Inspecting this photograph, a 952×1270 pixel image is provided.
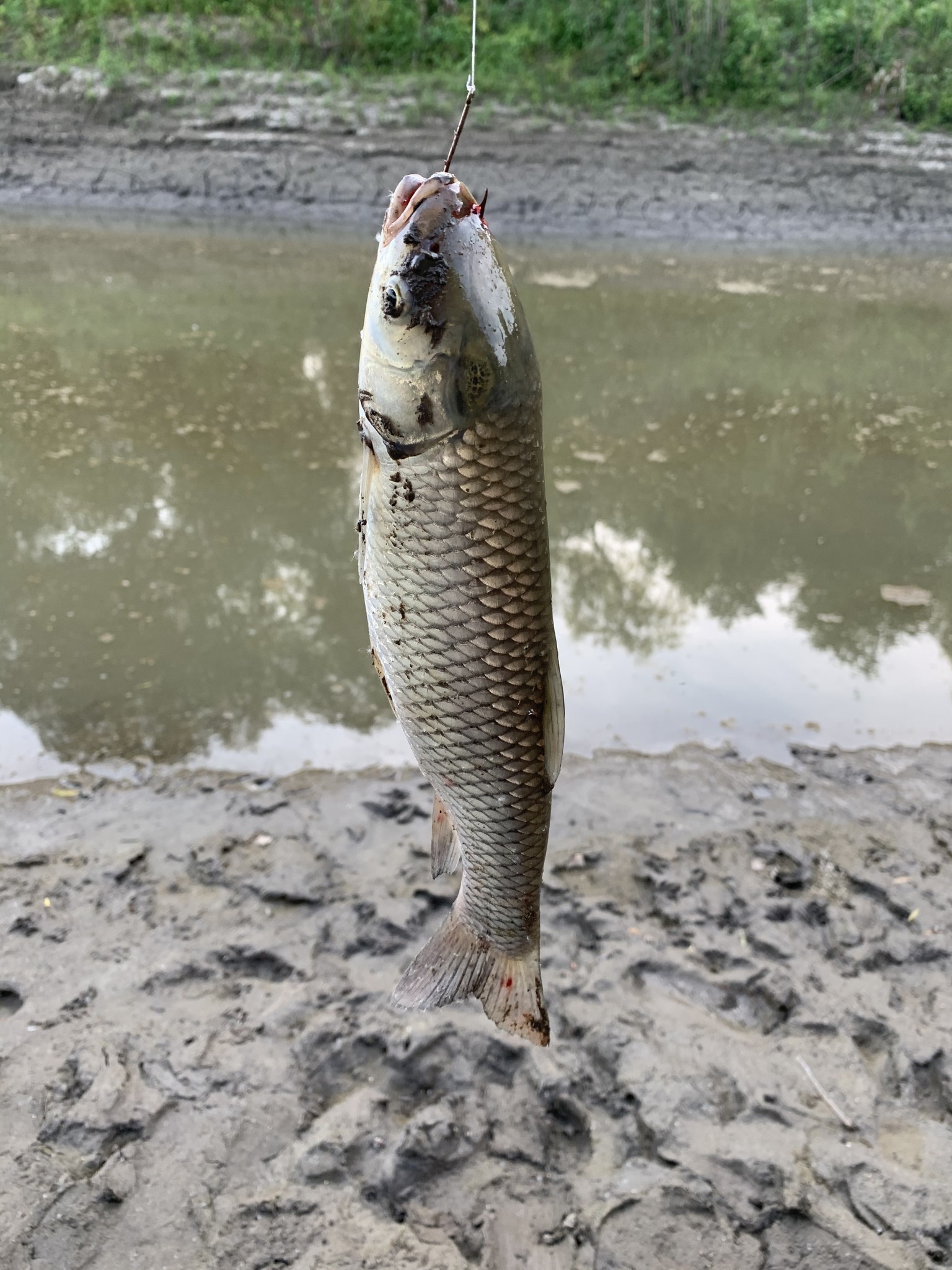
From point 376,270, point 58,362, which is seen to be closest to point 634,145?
point 58,362

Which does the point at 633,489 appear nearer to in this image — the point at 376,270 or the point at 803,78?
the point at 376,270

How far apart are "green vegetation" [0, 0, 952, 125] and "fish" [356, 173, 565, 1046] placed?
16.5 metres

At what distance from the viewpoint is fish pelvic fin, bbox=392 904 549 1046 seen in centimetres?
164

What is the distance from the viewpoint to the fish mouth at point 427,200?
119 centimetres

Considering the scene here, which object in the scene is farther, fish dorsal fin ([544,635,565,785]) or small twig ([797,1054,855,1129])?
small twig ([797,1054,855,1129])

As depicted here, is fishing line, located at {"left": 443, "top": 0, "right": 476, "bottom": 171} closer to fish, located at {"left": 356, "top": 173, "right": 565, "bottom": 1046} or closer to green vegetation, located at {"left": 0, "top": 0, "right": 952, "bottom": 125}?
fish, located at {"left": 356, "top": 173, "right": 565, "bottom": 1046}

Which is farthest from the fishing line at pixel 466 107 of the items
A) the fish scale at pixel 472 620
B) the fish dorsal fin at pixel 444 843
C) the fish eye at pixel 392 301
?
the fish dorsal fin at pixel 444 843

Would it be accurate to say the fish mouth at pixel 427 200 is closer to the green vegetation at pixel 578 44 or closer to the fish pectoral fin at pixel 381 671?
the fish pectoral fin at pixel 381 671

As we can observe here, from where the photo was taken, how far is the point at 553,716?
138cm

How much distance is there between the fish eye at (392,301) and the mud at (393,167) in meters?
14.0

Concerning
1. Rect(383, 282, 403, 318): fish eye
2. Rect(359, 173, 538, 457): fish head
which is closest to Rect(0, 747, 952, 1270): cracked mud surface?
Rect(359, 173, 538, 457): fish head

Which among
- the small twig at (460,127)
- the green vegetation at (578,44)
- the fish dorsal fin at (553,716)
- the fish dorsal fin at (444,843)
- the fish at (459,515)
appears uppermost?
the green vegetation at (578,44)

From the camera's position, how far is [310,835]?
3.26 metres

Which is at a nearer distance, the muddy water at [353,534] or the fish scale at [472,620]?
the fish scale at [472,620]
